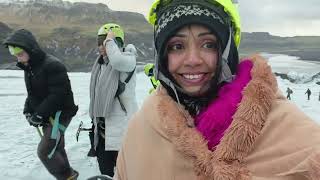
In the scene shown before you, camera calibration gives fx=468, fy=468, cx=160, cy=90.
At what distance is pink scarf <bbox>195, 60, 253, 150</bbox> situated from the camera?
4.51ft

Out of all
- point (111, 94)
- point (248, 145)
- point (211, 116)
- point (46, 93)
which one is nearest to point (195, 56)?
point (211, 116)

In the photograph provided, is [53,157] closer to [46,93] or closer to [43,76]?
[46,93]

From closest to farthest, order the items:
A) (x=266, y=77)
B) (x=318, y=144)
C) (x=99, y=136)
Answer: (x=318, y=144) < (x=266, y=77) < (x=99, y=136)

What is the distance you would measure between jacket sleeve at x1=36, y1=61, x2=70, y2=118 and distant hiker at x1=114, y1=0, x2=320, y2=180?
2.97 m

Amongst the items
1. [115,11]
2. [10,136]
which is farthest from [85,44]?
[10,136]

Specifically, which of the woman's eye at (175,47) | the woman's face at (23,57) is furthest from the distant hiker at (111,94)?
the woman's eye at (175,47)

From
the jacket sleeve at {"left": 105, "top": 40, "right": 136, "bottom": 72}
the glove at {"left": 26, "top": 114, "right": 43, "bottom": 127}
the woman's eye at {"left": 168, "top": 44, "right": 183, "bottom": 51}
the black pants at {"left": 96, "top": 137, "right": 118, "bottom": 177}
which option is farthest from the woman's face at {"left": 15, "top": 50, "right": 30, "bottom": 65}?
the woman's eye at {"left": 168, "top": 44, "right": 183, "bottom": 51}

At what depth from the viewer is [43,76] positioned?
14.9 feet

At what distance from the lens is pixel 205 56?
1522 mm

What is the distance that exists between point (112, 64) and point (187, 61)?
2731 millimetres

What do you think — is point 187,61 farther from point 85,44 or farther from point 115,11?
point 115,11

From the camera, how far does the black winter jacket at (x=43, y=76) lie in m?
4.50

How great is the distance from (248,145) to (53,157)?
379 centimetres

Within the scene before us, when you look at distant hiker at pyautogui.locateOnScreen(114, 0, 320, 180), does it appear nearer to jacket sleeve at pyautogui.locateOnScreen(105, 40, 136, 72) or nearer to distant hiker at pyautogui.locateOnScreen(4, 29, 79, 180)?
jacket sleeve at pyautogui.locateOnScreen(105, 40, 136, 72)
